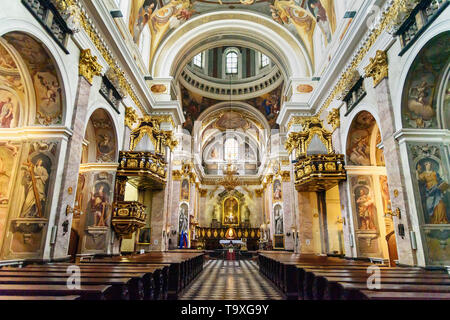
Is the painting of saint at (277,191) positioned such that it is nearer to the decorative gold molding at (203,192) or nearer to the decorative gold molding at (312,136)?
the decorative gold molding at (203,192)

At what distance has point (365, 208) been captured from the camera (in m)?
7.85

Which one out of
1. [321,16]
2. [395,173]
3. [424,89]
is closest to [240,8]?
[321,16]

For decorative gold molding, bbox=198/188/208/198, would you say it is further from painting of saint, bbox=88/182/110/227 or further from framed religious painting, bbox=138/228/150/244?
painting of saint, bbox=88/182/110/227

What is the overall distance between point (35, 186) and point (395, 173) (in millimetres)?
7060

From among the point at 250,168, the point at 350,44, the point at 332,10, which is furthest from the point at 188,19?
the point at 250,168

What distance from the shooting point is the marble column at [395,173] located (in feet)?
17.2

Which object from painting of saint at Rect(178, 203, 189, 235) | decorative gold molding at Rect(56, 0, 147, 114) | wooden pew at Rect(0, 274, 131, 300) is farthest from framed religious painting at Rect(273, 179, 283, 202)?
wooden pew at Rect(0, 274, 131, 300)

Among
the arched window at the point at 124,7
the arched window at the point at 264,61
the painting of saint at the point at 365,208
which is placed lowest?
the painting of saint at the point at 365,208

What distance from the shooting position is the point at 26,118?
19.0 ft

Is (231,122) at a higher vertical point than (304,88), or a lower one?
higher

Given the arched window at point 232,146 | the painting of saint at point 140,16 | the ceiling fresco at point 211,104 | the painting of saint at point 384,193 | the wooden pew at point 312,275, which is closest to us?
the wooden pew at point 312,275

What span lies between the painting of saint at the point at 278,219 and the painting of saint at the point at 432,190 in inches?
510

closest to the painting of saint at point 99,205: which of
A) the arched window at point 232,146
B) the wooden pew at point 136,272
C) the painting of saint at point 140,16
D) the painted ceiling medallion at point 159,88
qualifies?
the wooden pew at point 136,272

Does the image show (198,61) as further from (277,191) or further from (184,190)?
(277,191)
